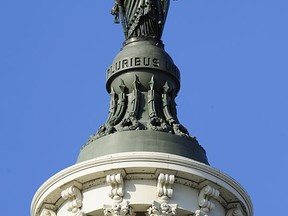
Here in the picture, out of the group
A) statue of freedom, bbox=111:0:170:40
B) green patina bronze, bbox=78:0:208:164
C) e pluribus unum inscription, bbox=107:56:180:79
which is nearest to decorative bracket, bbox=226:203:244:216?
green patina bronze, bbox=78:0:208:164

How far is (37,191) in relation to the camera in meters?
25.4

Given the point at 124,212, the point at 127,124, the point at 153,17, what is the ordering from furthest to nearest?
the point at 153,17 → the point at 127,124 → the point at 124,212

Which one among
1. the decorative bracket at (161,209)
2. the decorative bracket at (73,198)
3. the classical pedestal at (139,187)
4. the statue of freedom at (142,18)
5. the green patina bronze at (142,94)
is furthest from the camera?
the statue of freedom at (142,18)

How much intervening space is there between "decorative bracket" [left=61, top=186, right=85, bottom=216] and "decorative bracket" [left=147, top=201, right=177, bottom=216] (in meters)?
1.62

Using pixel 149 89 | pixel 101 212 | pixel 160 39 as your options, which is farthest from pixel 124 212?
pixel 160 39

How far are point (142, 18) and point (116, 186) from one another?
578 cm

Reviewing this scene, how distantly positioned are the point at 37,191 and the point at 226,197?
4.24 metres

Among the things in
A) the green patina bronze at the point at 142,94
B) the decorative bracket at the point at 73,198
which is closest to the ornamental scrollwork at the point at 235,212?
the green patina bronze at the point at 142,94

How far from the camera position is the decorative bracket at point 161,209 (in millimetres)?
24359

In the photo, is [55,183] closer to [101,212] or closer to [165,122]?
[101,212]

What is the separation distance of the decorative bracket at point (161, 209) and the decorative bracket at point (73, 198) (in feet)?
5.30

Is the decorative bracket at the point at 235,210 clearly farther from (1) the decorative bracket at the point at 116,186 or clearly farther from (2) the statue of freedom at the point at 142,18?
(2) the statue of freedom at the point at 142,18

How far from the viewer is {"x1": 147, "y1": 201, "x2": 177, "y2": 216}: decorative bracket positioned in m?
24.4

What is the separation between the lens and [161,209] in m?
24.4
